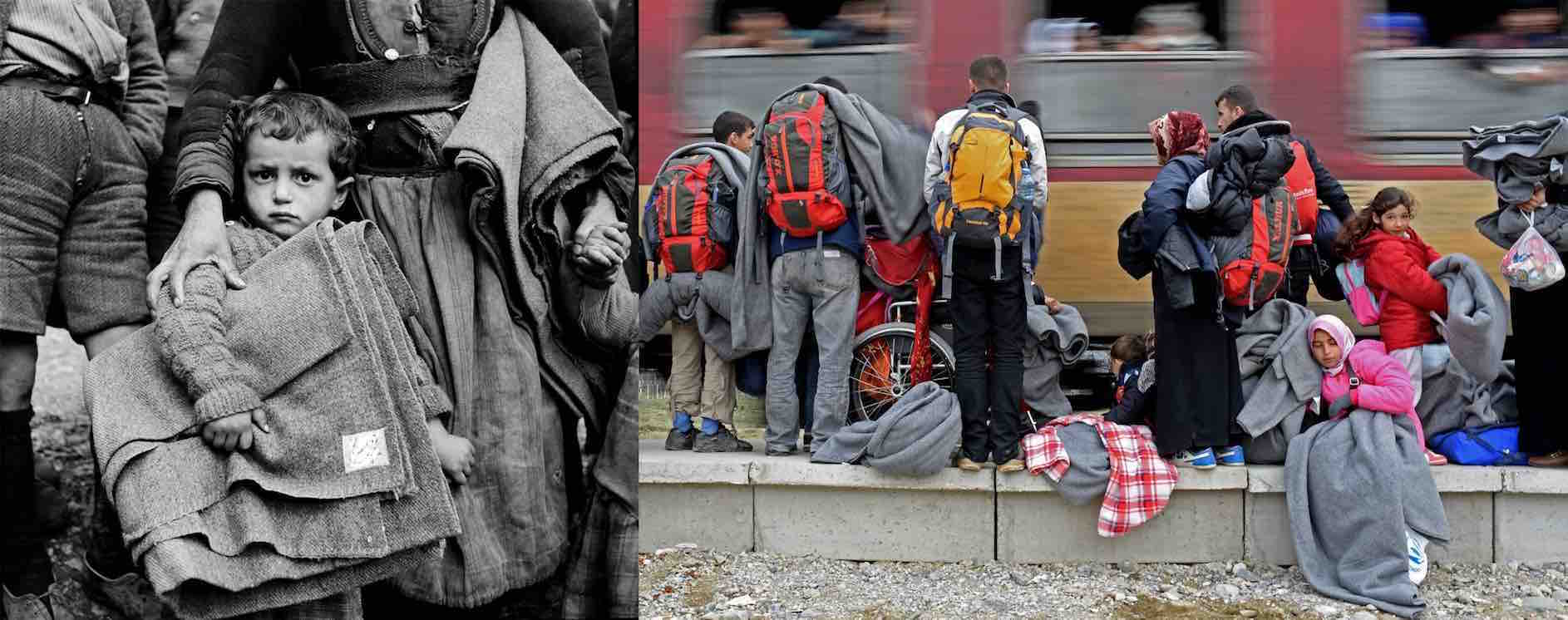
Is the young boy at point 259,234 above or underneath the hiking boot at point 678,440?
above

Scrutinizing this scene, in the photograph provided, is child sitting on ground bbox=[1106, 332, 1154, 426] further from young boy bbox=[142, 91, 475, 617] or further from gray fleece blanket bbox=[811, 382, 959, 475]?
young boy bbox=[142, 91, 475, 617]

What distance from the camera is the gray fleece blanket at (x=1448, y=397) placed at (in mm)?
5125

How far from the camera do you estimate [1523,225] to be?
498 centimetres

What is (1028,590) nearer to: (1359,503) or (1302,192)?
(1359,503)

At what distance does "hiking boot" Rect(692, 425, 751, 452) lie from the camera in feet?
17.8

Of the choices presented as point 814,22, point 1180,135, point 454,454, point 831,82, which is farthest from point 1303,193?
point 454,454

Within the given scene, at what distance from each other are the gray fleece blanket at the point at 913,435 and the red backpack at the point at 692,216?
89cm

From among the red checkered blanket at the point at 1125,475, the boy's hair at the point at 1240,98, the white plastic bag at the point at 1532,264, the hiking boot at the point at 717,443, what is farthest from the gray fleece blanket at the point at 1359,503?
the hiking boot at the point at 717,443

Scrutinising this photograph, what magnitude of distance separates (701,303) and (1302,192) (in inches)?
88.1

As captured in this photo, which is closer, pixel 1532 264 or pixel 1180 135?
pixel 1532 264

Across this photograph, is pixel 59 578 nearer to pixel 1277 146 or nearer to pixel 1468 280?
pixel 1277 146

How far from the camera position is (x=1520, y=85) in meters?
5.77

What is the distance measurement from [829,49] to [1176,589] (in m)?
2.44

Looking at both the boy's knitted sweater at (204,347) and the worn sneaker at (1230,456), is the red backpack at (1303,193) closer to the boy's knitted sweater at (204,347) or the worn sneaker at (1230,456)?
the worn sneaker at (1230,456)
